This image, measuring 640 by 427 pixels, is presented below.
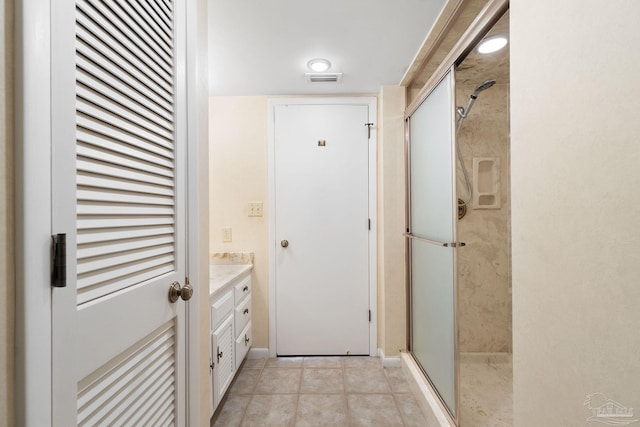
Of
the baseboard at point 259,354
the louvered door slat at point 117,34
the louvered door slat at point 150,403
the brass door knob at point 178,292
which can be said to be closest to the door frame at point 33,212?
the louvered door slat at point 117,34

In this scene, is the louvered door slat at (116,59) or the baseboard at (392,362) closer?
the louvered door slat at (116,59)

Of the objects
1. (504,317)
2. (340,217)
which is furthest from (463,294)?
(340,217)

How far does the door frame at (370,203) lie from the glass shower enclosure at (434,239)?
1.01 ft

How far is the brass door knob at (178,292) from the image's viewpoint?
2.83ft

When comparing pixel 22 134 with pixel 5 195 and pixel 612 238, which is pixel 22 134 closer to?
pixel 5 195

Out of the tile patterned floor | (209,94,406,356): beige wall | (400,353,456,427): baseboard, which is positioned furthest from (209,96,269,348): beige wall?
(400,353,456,427): baseboard

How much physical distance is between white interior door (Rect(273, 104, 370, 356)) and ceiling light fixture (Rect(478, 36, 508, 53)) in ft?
3.06

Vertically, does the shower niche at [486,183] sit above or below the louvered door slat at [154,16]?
below

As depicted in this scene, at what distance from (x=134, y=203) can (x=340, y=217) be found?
177 cm

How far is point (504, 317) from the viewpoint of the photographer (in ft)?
7.11

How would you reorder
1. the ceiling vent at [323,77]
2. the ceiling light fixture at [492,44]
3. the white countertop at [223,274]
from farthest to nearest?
1. the ceiling vent at [323,77]
2. the white countertop at [223,274]
3. the ceiling light fixture at [492,44]

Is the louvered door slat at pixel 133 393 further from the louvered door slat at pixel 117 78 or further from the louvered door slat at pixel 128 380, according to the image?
the louvered door slat at pixel 117 78

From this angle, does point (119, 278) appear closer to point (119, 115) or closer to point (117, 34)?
point (119, 115)

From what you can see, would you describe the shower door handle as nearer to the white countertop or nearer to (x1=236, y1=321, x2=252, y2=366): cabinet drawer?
the white countertop
